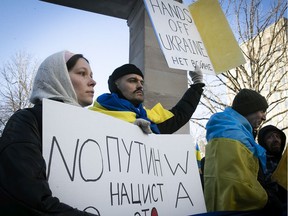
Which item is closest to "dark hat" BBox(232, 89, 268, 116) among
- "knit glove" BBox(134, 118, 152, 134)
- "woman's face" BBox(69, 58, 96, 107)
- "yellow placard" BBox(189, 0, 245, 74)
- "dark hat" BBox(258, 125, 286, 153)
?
"yellow placard" BBox(189, 0, 245, 74)

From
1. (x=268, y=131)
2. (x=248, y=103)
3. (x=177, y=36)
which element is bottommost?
(x=268, y=131)

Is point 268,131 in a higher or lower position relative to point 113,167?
higher

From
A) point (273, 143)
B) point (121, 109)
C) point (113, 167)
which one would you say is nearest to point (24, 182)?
point (113, 167)

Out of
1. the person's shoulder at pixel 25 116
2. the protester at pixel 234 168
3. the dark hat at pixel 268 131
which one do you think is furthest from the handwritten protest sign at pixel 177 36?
the person's shoulder at pixel 25 116

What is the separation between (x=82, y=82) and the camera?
142 cm

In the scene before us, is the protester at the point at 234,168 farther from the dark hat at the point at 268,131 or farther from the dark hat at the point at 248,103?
the dark hat at the point at 268,131

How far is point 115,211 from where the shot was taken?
3.74ft

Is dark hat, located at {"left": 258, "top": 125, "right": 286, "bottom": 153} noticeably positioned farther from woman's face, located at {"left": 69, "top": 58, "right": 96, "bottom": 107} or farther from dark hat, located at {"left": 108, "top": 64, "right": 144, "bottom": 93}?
woman's face, located at {"left": 69, "top": 58, "right": 96, "bottom": 107}

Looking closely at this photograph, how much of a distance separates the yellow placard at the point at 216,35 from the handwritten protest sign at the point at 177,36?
7cm

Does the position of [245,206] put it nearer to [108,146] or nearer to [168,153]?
[168,153]

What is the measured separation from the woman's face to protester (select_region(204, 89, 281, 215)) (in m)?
0.87

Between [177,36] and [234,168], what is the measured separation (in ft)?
3.67

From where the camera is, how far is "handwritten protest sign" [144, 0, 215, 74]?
85.3 inches

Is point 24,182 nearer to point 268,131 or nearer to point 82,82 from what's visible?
point 82,82
